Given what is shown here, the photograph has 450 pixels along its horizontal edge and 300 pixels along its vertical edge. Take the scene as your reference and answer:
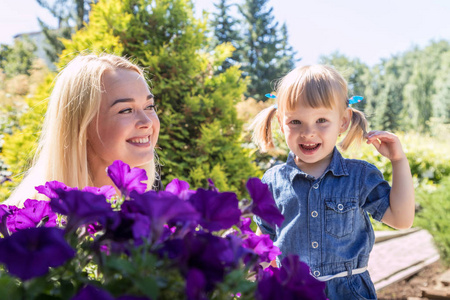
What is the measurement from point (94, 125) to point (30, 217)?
1.16 meters

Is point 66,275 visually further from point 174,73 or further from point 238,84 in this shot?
point 238,84

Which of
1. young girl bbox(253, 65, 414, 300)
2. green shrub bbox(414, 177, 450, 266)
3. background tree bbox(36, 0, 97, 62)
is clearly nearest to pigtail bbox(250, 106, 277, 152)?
young girl bbox(253, 65, 414, 300)

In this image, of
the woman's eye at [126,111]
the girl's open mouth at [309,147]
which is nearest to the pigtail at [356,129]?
the girl's open mouth at [309,147]

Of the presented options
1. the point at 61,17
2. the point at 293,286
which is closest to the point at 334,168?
A: the point at 293,286

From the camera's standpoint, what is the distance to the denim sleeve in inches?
71.6

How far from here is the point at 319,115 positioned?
189 cm

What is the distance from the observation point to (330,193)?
1904mm

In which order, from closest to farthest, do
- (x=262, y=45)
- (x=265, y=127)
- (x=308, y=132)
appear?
(x=308, y=132) < (x=265, y=127) < (x=262, y=45)

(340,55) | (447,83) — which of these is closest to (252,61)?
(447,83)

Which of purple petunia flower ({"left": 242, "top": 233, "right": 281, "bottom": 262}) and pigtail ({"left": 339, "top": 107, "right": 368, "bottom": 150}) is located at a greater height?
purple petunia flower ({"left": 242, "top": 233, "right": 281, "bottom": 262})

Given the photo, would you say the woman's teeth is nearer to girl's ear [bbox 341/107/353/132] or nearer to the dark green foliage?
girl's ear [bbox 341/107/353/132]

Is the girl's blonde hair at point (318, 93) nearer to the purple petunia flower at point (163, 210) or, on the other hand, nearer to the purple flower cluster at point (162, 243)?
the purple flower cluster at point (162, 243)

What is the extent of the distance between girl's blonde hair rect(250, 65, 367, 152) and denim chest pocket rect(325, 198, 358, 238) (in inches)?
13.7

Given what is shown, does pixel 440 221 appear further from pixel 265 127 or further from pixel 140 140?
pixel 140 140
